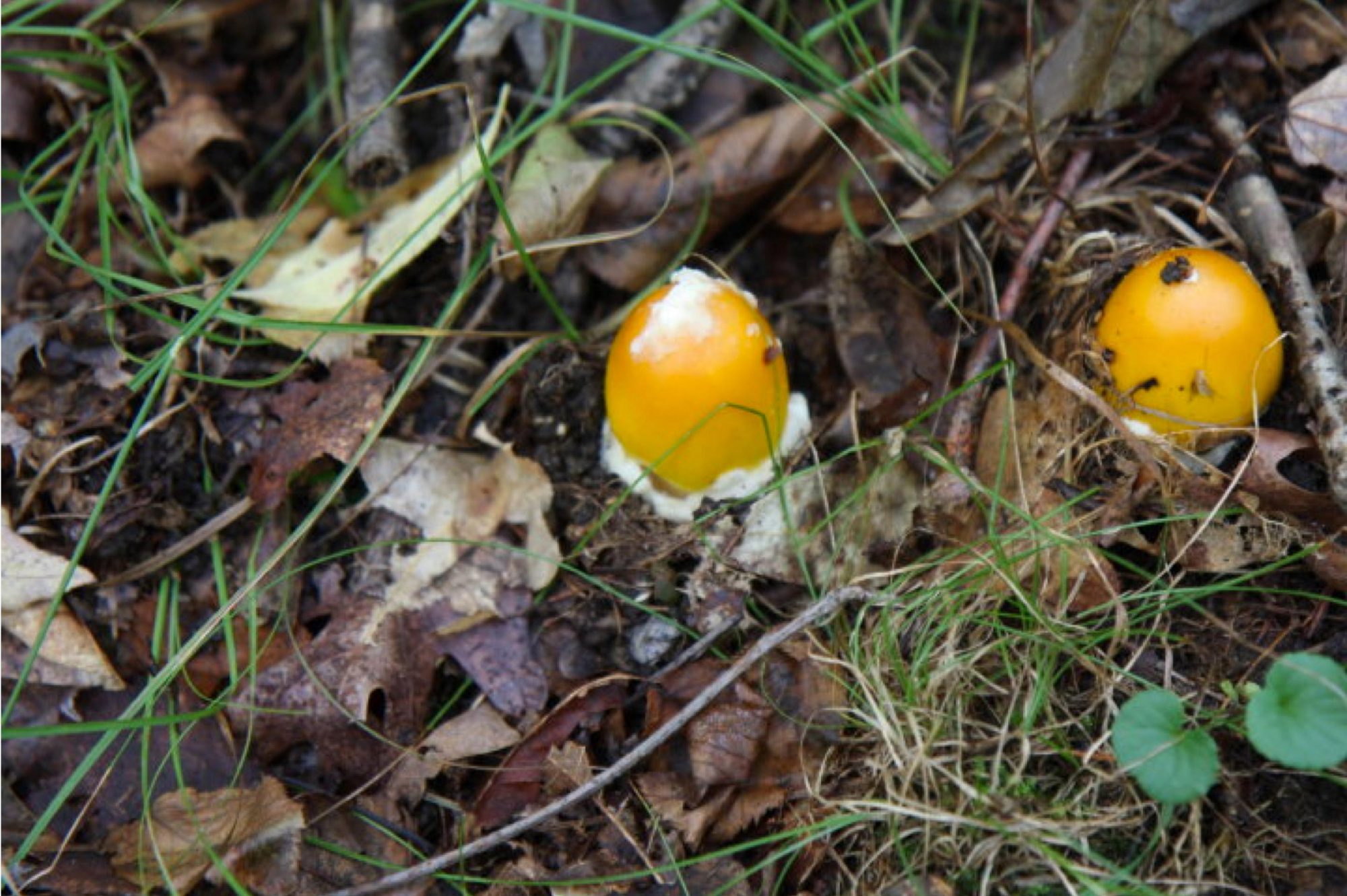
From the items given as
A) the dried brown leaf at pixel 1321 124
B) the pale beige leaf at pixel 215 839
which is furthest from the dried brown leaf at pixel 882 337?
the pale beige leaf at pixel 215 839

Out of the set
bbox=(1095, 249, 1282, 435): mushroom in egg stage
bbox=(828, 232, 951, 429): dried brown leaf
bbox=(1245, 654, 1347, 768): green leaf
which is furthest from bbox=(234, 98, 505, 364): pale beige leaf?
bbox=(1245, 654, 1347, 768): green leaf

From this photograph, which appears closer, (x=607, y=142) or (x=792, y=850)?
(x=792, y=850)

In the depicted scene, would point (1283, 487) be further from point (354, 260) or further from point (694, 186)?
point (354, 260)

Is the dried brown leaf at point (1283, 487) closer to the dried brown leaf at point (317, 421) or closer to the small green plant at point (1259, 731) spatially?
the small green plant at point (1259, 731)

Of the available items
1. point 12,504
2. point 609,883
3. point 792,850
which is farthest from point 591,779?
point 12,504

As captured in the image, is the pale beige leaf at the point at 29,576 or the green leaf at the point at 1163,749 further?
the pale beige leaf at the point at 29,576

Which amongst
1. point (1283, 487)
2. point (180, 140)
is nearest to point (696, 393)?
point (1283, 487)

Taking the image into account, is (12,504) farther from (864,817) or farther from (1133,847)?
(1133,847)
